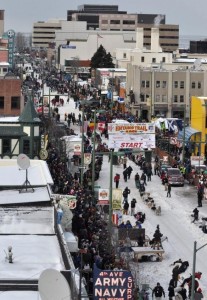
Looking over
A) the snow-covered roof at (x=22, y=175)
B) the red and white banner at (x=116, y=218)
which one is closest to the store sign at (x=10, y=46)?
the snow-covered roof at (x=22, y=175)

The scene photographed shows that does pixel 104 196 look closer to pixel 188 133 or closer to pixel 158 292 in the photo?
pixel 158 292

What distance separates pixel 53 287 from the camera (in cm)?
1911

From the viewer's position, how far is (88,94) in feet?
356

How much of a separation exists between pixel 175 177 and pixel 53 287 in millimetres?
35875

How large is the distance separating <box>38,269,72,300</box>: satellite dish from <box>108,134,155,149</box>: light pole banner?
34221mm

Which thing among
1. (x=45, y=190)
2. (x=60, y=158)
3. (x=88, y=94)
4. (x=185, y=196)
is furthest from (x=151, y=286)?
(x=88, y=94)

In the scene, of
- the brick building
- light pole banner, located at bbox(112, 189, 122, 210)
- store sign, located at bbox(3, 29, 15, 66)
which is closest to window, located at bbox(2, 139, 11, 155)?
light pole banner, located at bbox(112, 189, 122, 210)

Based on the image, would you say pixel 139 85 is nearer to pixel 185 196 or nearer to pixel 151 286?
pixel 185 196

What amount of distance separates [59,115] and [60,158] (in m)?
30.5

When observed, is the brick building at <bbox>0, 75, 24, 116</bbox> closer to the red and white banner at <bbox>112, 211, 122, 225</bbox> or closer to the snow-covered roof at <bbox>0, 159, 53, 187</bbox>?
the snow-covered roof at <bbox>0, 159, 53, 187</bbox>

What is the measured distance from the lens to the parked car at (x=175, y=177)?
178 feet

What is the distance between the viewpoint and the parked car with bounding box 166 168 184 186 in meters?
54.3

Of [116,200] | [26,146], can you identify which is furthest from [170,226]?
[26,146]

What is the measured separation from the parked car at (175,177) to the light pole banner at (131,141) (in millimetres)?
1975
